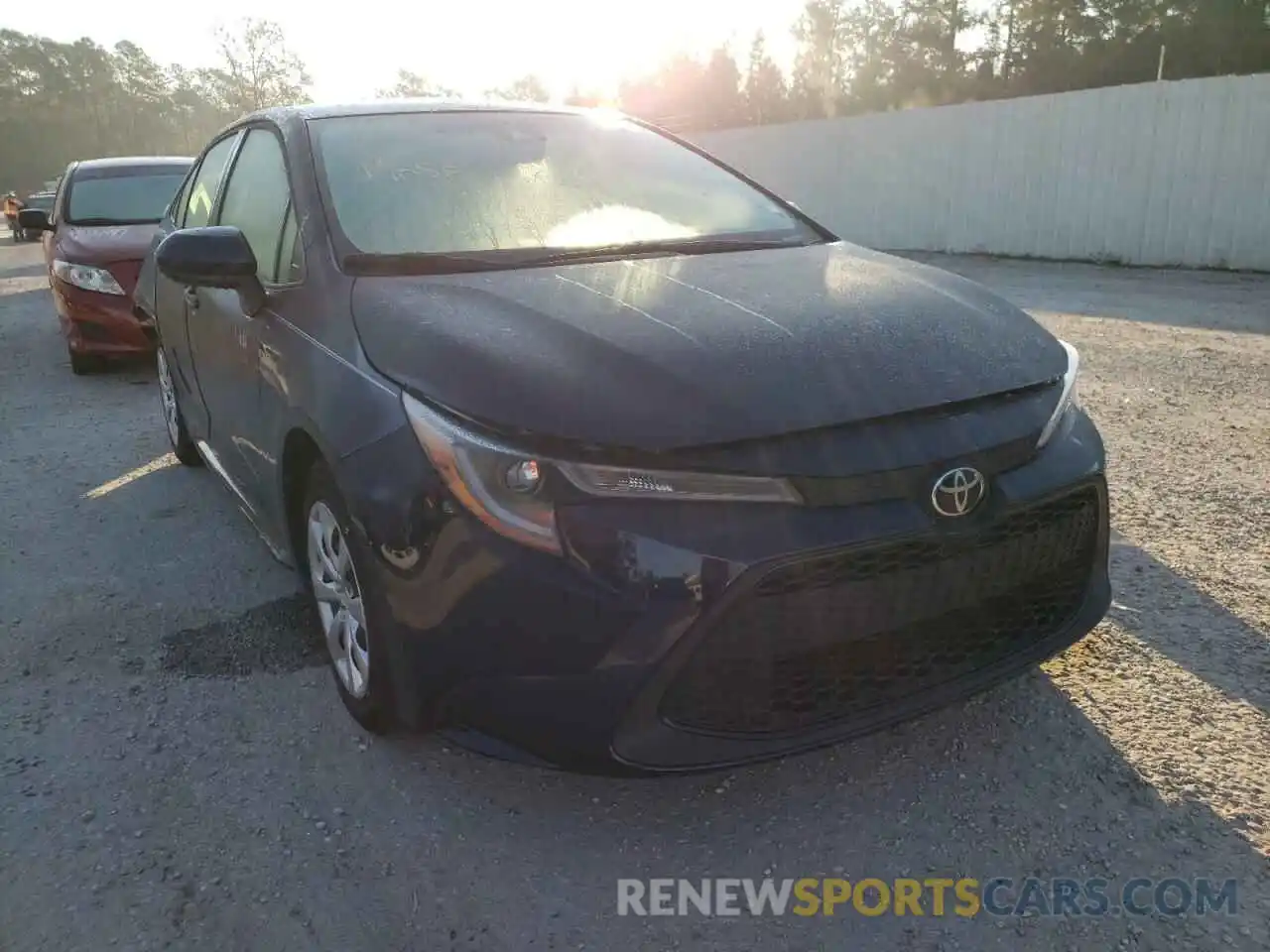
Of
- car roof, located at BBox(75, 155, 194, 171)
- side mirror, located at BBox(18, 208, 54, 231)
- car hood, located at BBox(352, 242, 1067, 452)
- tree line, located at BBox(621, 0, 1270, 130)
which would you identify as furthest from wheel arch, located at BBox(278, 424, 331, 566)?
tree line, located at BBox(621, 0, 1270, 130)

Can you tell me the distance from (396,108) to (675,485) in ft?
7.06

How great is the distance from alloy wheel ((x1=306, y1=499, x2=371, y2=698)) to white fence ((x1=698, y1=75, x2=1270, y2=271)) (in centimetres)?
1210

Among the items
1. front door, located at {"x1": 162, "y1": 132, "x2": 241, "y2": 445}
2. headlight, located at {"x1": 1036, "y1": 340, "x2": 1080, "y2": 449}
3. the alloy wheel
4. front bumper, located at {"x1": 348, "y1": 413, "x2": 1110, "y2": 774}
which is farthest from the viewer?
front door, located at {"x1": 162, "y1": 132, "x2": 241, "y2": 445}

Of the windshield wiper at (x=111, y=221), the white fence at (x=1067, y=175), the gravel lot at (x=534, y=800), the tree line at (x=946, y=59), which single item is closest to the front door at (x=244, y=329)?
the gravel lot at (x=534, y=800)

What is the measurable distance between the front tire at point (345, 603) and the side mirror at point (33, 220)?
6.35 m

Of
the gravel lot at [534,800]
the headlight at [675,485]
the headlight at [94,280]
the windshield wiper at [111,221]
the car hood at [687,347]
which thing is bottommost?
the gravel lot at [534,800]

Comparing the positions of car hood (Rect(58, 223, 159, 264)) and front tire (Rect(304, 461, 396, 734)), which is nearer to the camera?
front tire (Rect(304, 461, 396, 734))

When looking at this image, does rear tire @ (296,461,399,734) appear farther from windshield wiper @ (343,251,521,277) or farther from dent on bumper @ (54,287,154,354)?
dent on bumper @ (54,287,154,354)

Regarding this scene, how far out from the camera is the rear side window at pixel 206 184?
397 centimetres

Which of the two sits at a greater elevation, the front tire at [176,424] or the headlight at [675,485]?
the headlight at [675,485]

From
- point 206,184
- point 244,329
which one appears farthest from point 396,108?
point 206,184

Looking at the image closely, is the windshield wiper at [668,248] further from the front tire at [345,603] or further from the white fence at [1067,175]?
the white fence at [1067,175]

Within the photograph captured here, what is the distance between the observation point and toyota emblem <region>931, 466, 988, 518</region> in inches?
78.4

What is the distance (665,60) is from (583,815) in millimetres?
59287
